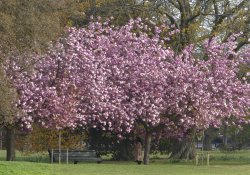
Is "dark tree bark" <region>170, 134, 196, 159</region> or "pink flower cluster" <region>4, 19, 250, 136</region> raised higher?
"pink flower cluster" <region>4, 19, 250, 136</region>

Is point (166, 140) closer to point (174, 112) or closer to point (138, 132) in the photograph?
point (138, 132)

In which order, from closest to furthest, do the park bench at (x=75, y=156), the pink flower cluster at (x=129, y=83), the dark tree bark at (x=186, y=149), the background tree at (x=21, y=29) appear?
the background tree at (x=21, y=29) → the pink flower cluster at (x=129, y=83) → the park bench at (x=75, y=156) → the dark tree bark at (x=186, y=149)

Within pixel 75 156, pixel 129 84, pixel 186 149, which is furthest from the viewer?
pixel 186 149

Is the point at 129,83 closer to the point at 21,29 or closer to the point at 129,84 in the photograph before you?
the point at 129,84

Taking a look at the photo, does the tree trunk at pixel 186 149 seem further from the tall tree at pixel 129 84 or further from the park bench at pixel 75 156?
the park bench at pixel 75 156

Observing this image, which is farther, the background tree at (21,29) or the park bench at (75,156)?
the park bench at (75,156)

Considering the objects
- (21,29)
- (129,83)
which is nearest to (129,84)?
(129,83)

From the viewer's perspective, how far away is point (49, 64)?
29297mm

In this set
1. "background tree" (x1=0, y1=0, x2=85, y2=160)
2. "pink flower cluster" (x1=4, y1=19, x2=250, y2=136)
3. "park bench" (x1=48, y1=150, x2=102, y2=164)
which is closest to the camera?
"background tree" (x1=0, y1=0, x2=85, y2=160)

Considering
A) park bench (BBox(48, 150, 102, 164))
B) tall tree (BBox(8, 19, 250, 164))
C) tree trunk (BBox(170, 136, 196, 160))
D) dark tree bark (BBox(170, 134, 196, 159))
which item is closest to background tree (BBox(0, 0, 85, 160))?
tall tree (BBox(8, 19, 250, 164))

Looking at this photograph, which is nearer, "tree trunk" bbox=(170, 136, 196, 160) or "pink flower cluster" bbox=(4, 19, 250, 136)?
"pink flower cluster" bbox=(4, 19, 250, 136)

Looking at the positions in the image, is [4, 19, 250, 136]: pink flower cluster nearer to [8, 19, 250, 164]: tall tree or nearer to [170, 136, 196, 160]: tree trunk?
[8, 19, 250, 164]: tall tree

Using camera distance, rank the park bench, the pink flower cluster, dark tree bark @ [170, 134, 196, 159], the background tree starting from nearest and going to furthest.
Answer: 1. the background tree
2. the pink flower cluster
3. the park bench
4. dark tree bark @ [170, 134, 196, 159]

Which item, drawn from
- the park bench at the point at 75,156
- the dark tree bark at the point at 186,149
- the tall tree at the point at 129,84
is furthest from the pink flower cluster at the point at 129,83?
the dark tree bark at the point at 186,149
